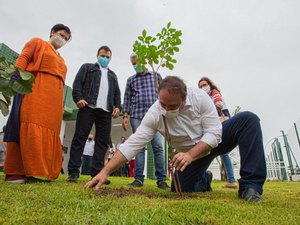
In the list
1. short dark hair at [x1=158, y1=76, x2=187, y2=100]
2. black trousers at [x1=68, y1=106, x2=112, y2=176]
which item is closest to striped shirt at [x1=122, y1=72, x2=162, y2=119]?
black trousers at [x1=68, y1=106, x2=112, y2=176]

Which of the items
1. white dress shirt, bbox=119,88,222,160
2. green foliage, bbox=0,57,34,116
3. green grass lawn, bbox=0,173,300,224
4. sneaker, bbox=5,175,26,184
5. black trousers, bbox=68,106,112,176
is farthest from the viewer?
black trousers, bbox=68,106,112,176

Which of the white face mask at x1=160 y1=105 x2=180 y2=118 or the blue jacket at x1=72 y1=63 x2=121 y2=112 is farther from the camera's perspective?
the blue jacket at x1=72 y1=63 x2=121 y2=112

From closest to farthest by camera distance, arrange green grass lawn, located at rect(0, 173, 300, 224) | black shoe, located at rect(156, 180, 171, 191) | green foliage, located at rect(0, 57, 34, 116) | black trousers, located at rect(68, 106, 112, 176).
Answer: green grass lawn, located at rect(0, 173, 300, 224), green foliage, located at rect(0, 57, 34, 116), black shoe, located at rect(156, 180, 171, 191), black trousers, located at rect(68, 106, 112, 176)

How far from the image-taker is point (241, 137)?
2186mm

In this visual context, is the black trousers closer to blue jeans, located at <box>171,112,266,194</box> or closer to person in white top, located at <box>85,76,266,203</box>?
person in white top, located at <box>85,76,266,203</box>

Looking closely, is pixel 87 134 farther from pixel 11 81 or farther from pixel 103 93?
pixel 11 81

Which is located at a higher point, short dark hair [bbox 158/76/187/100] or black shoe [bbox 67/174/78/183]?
short dark hair [bbox 158/76/187/100]

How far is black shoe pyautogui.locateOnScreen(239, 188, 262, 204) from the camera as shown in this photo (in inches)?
73.5

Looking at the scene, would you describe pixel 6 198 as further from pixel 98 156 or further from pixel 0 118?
pixel 0 118

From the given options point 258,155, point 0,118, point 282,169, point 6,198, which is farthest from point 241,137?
point 282,169

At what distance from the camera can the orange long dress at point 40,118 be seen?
112 inches

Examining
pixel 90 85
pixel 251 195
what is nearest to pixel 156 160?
pixel 90 85

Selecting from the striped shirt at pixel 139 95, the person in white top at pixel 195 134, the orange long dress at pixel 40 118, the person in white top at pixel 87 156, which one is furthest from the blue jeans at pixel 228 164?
the person in white top at pixel 87 156

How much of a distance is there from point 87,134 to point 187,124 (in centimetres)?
169
